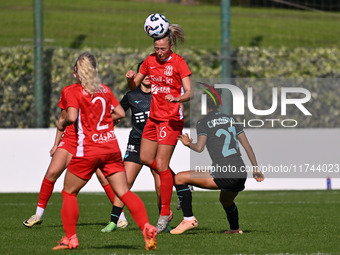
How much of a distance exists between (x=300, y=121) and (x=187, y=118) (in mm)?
2614

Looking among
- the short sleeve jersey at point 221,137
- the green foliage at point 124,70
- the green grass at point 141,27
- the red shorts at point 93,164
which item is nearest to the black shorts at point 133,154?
the short sleeve jersey at point 221,137

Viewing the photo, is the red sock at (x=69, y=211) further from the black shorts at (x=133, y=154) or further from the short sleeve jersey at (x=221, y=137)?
the black shorts at (x=133, y=154)

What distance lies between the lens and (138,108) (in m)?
10.2

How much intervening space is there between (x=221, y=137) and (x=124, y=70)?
9978mm

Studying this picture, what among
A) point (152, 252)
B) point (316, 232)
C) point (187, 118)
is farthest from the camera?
point (187, 118)

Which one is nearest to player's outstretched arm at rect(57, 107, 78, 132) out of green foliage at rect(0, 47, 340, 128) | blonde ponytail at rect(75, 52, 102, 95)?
blonde ponytail at rect(75, 52, 102, 95)

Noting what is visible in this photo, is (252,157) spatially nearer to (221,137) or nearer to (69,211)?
(221,137)

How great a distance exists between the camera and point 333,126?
61.3 ft

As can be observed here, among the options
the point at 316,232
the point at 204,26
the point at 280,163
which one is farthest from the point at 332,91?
the point at 316,232

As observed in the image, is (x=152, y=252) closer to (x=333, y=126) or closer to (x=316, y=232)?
(x=316, y=232)

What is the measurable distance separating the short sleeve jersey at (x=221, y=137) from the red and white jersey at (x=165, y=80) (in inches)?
14.4

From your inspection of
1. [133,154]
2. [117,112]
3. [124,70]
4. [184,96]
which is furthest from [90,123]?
[124,70]

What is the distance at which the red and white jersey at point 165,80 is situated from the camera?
9.03 m

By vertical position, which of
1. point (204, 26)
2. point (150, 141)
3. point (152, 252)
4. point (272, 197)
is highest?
point (204, 26)
